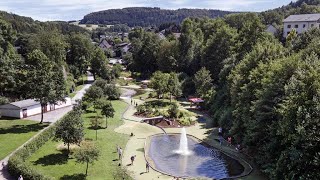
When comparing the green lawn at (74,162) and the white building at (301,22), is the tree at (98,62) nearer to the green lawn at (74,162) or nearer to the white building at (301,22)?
the green lawn at (74,162)

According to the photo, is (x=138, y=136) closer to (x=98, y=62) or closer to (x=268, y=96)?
(x=268, y=96)

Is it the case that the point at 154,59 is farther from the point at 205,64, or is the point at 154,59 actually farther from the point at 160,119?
the point at 160,119

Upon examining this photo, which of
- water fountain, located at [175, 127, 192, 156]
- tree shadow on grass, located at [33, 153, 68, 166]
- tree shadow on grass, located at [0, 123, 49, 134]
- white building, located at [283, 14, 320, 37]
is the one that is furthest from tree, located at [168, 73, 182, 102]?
white building, located at [283, 14, 320, 37]

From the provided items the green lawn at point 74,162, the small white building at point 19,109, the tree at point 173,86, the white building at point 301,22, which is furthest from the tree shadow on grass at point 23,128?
the white building at point 301,22

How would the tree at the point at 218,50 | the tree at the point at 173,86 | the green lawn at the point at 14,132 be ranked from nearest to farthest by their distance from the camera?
the green lawn at the point at 14,132 → the tree at the point at 173,86 → the tree at the point at 218,50

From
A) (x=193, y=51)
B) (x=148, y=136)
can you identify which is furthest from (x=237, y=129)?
(x=193, y=51)

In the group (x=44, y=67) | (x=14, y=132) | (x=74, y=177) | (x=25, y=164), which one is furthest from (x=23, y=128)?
(x=74, y=177)

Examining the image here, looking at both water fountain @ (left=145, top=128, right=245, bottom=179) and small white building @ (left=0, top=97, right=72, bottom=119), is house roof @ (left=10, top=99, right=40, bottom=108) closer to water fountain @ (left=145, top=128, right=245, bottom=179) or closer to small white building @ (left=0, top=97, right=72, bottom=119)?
small white building @ (left=0, top=97, right=72, bottom=119)
